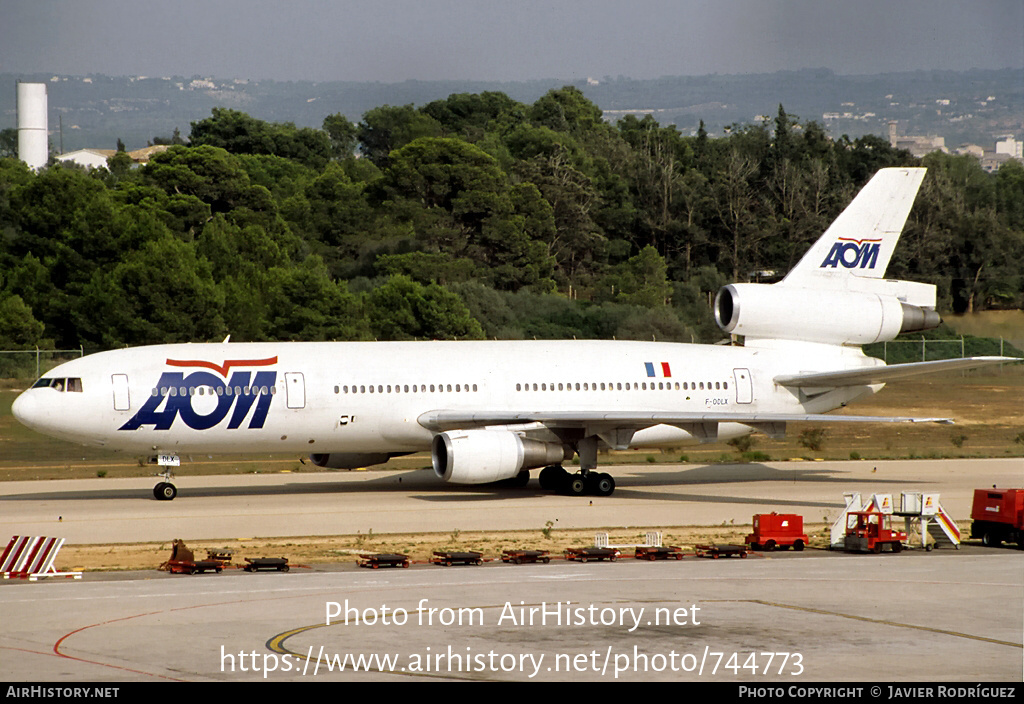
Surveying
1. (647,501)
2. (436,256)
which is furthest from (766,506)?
(436,256)

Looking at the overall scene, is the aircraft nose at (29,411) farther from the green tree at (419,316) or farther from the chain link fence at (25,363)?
Answer: the green tree at (419,316)

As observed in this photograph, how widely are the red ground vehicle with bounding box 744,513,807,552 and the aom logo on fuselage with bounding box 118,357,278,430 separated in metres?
13.1

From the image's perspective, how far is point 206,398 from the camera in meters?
30.5

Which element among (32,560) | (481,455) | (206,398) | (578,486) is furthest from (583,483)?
(32,560)

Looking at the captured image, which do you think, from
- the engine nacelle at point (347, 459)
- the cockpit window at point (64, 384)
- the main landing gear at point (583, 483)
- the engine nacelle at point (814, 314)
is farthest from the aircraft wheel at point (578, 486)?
the cockpit window at point (64, 384)

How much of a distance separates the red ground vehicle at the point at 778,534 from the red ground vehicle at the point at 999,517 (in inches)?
140

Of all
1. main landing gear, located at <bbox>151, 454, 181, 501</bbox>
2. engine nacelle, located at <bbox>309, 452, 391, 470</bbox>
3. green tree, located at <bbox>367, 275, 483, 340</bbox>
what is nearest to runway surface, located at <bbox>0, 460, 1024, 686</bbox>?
main landing gear, located at <bbox>151, 454, 181, 501</bbox>

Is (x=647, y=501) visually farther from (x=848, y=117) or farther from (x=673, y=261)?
(x=848, y=117)

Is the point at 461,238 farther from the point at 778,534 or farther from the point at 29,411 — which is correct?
the point at 778,534

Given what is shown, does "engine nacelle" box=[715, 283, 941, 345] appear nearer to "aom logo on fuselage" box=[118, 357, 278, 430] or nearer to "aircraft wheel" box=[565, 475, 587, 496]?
"aircraft wheel" box=[565, 475, 587, 496]

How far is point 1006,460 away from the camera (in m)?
40.9

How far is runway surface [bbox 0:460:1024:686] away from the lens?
45.4 ft

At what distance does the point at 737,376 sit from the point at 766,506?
5804mm

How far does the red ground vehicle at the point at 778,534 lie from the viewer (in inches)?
930
